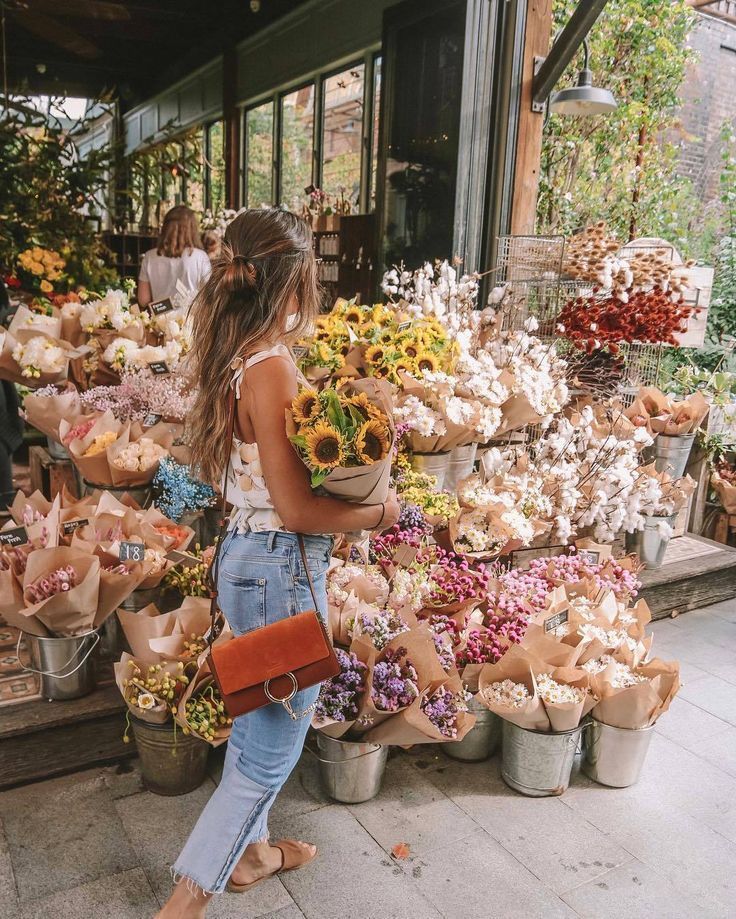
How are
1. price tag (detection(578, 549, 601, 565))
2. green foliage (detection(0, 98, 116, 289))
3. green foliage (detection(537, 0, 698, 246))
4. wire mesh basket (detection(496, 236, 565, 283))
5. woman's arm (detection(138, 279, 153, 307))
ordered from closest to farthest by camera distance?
price tag (detection(578, 549, 601, 565)) < wire mesh basket (detection(496, 236, 565, 283)) < woman's arm (detection(138, 279, 153, 307)) < green foliage (detection(0, 98, 116, 289)) < green foliage (detection(537, 0, 698, 246))

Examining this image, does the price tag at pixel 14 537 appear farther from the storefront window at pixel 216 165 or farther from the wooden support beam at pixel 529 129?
the storefront window at pixel 216 165

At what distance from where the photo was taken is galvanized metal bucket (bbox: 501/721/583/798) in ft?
7.48

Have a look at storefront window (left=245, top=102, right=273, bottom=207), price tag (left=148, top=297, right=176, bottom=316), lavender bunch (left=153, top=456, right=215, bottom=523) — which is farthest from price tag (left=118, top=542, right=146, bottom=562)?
storefront window (left=245, top=102, right=273, bottom=207)

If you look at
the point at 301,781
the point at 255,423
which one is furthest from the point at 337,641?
the point at 255,423

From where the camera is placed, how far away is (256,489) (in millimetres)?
1560

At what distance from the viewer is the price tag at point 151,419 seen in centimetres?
289

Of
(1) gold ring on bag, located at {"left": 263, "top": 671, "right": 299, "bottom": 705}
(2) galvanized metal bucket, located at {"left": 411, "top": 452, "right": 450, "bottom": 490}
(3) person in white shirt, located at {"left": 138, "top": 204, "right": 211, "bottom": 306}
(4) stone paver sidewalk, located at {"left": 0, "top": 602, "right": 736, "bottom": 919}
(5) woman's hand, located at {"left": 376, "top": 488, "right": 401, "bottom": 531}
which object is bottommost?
(4) stone paver sidewalk, located at {"left": 0, "top": 602, "right": 736, "bottom": 919}

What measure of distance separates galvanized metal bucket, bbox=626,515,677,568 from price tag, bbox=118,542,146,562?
2.30m

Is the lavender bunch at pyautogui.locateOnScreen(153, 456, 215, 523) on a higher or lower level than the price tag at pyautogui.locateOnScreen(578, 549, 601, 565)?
higher

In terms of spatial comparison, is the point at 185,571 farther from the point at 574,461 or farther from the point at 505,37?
the point at 505,37

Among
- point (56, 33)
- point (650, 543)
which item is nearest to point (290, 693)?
point (650, 543)

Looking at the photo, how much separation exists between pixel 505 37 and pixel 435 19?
967mm

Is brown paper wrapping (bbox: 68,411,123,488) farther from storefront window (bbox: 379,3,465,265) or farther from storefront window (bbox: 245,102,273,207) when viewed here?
storefront window (bbox: 245,102,273,207)

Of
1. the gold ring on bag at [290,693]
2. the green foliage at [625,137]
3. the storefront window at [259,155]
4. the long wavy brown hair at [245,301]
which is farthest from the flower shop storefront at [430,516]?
the storefront window at [259,155]
